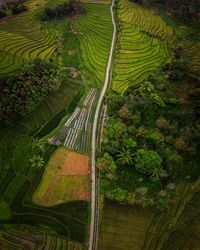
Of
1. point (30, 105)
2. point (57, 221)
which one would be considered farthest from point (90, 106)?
point (57, 221)

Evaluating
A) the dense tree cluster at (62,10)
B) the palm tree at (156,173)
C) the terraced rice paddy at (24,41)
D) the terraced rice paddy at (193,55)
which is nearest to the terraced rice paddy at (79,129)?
the palm tree at (156,173)

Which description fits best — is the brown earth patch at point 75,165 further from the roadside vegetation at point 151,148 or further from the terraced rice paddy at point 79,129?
the roadside vegetation at point 151,148

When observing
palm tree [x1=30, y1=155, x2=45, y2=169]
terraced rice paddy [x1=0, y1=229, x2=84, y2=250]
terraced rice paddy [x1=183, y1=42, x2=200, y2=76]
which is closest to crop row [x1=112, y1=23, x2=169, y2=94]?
terraced rice paddy [x1=183, y1=42, x2=200, y2=76]

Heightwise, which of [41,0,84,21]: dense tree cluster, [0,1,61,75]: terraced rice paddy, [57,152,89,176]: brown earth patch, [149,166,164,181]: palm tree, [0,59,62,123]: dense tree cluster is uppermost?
[41,0,84,21]: dense tree cluster

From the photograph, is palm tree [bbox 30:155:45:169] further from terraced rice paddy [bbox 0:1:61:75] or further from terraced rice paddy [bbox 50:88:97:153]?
terraced rice paddy [bbox 0:1:61:75]

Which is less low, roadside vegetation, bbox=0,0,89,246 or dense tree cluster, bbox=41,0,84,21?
Answer: dense tree cluster, bbox=41,0,84,21

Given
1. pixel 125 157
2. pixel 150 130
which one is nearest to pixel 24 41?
pixel 150 130
